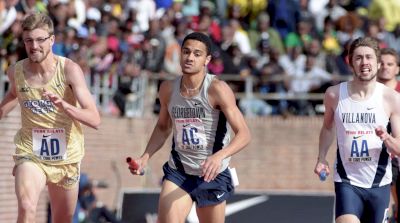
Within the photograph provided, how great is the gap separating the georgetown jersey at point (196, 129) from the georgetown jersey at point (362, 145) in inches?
43.5

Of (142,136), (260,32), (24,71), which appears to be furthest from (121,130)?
(24,71)

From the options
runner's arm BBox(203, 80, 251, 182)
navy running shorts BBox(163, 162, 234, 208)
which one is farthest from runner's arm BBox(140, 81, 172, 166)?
runner's arm BBox(203, 80, 251, 182)

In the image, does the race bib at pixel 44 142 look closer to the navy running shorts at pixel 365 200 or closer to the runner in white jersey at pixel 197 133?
the runner in white jersey at pixel 197 133

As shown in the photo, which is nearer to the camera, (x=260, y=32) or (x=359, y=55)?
(x=359, y=55)

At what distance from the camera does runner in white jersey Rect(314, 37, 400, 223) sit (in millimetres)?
10547

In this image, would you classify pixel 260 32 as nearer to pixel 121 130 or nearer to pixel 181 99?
pixel 121 130

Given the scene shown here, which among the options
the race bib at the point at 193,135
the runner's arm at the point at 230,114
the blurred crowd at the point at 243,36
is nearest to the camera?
the runner's arm at the point at 230,114

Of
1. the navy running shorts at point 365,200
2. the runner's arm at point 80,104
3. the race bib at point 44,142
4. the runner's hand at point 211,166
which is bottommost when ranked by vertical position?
the navy running shorts at point 365,200

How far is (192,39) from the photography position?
1066 cm

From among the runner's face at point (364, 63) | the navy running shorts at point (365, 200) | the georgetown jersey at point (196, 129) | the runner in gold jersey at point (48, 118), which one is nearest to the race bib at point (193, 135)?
the georgetown jersey at point (196, 129)

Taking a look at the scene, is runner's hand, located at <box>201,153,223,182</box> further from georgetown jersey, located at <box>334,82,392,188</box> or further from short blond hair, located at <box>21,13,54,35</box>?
short blond hair, located at <box>21,13,54,35</box>

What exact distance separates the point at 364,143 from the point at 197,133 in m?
1.53

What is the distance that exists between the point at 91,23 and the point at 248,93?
132 inches

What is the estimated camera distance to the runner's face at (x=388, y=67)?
12.8m
